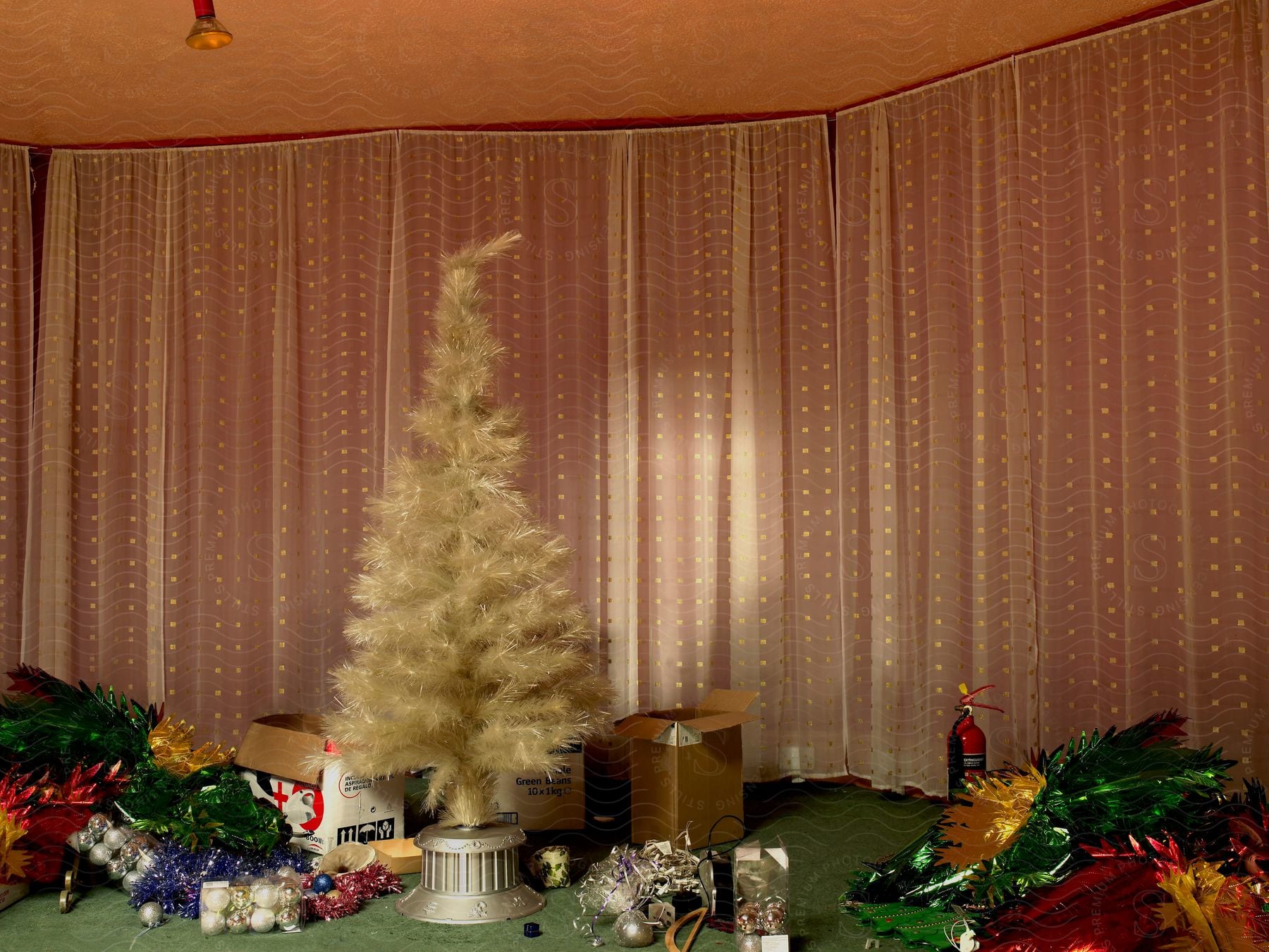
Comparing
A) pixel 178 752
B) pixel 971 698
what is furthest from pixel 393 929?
pixel 971 698

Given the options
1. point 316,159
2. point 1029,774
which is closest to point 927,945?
point 1029,774

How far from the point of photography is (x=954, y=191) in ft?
10.3

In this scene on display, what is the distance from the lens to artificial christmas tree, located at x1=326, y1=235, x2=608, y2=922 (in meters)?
2.32

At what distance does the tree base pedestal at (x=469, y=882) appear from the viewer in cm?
226

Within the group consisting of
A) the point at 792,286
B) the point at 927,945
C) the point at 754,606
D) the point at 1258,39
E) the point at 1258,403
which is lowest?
the point at 927,945

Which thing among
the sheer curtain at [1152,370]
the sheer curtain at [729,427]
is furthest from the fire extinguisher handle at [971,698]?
the sheer curtain at [729,427]

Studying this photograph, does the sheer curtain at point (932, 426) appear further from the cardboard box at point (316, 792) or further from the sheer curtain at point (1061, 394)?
the cardboard box at point (316, 792)

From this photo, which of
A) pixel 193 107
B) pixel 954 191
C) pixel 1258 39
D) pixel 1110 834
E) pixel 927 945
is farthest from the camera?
pixel 193 107

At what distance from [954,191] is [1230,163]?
725mm

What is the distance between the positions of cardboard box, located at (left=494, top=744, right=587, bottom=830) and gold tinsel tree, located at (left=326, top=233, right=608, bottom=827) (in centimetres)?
44

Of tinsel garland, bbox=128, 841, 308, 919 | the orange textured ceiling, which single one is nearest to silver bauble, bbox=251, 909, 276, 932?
tinsel garland, bbox=128, 841, 308, 919

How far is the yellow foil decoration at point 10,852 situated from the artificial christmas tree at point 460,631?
0.62 m

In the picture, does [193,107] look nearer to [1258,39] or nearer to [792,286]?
[792,286]

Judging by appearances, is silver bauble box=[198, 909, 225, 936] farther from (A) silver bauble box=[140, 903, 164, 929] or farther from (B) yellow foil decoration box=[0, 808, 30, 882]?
(B) yellow foil decoration box=[0, 808, 30, 882]
